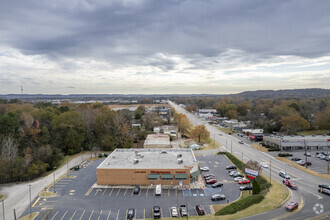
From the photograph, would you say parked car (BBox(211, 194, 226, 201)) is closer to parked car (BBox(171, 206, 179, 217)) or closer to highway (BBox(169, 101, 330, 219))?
parked car (BBox(171, 206, 179, 217))

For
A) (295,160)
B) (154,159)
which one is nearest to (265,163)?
(295,160)

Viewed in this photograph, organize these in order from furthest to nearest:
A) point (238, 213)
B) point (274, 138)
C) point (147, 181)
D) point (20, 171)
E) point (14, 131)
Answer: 1. point (274, 138)
2. point (14, 131)
3. point (20, 171)
4. point (147, 181)
5. point (238, 213)

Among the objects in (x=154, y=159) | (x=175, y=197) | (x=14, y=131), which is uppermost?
(x=14, y=131)

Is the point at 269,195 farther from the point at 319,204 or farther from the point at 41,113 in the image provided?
the point at 41,113

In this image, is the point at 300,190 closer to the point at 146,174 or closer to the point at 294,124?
the point at 146,174

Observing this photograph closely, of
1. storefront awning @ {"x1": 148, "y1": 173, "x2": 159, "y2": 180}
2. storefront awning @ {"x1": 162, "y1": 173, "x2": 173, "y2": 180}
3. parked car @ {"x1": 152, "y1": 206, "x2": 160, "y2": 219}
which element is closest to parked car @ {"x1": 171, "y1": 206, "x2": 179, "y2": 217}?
parked car @ {"x1": 152, "y1": 206, "x2": 160, "y2": 219}

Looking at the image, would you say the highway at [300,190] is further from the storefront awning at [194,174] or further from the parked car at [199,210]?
the storefront awning at [194,174]

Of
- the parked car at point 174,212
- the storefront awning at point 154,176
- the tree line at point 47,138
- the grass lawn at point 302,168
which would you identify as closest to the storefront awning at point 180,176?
Result: the storefront awning at point 154,176
